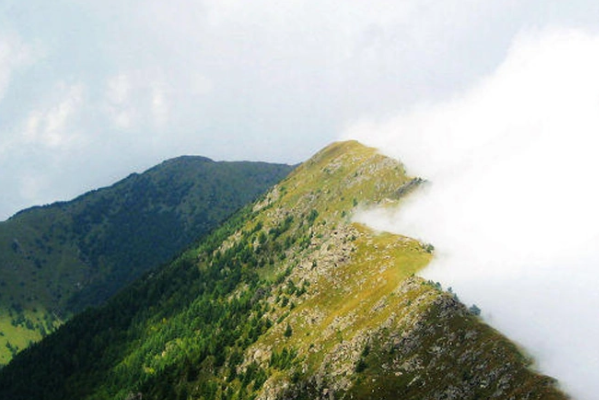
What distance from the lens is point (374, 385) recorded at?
3942 inches

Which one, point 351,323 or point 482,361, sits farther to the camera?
point 351,323

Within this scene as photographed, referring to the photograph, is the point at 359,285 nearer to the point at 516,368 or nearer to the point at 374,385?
the point at 374,385

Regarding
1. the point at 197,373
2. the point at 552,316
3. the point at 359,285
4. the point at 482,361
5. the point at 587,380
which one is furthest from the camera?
the point at 197,373

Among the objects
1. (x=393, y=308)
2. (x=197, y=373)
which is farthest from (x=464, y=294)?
(x=197, y=373)

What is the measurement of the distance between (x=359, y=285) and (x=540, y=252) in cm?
7750

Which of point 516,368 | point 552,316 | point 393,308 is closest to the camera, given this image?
point 516,368

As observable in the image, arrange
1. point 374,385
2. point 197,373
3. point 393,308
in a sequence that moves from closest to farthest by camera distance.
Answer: point 374,385, point 393,308, point 197,373

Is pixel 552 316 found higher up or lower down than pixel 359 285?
lower down

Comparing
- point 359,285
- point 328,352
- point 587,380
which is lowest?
point 587,380

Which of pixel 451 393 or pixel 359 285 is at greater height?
pixel 359 285

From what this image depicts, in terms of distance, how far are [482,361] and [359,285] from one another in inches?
2531

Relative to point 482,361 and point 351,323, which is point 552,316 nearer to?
point 482,361

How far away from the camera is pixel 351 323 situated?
130 m

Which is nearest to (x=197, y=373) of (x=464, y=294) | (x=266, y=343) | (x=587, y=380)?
(x=266, y=343)
